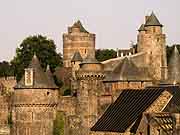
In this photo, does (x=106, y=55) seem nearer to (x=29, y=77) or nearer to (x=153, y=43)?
(x=153, y=43)

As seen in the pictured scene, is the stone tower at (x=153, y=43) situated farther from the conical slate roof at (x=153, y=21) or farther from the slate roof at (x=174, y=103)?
the slate roof at (x=174, y=103)

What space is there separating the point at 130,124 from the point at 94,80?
36.8 feet

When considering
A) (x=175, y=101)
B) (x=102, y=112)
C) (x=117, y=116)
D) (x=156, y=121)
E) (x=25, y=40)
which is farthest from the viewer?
(x=25, y=40)

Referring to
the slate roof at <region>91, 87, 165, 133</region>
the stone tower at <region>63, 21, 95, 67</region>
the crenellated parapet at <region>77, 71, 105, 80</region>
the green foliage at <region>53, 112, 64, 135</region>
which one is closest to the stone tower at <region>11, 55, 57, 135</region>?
the green foliage at <region>53, 112, 64, 135</region>

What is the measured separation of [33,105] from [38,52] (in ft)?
114

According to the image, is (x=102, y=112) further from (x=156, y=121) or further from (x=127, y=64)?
(x=156, y=121)

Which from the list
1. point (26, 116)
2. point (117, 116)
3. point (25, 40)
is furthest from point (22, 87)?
point (25, 40)

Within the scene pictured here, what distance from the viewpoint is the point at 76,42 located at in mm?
89438

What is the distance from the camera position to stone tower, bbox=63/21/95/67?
8869cm

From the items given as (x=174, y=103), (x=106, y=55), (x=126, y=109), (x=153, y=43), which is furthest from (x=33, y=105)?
(x=106, y=55)

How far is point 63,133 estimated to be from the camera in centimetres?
5816

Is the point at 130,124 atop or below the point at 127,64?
below

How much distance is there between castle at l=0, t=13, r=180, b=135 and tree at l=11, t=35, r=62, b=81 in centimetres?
1816

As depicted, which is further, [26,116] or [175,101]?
[26,116]
